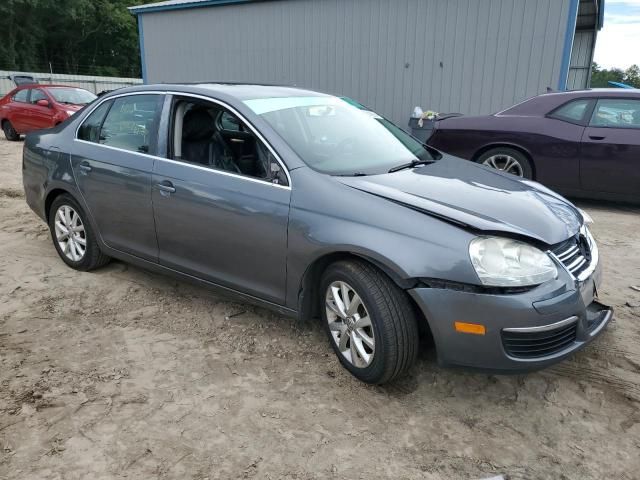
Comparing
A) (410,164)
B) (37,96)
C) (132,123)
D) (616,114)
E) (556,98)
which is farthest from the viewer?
(37,96)

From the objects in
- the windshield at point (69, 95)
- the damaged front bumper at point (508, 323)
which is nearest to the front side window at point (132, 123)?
the damaged front bumper at point (508, 323)

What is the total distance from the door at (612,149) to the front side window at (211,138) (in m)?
4.51

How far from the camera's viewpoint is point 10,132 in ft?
44.8

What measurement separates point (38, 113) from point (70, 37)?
40361mm

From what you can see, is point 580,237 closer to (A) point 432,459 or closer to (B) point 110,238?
(A) point 432,459

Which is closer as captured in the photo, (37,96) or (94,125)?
(94,125)

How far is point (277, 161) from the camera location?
305cm

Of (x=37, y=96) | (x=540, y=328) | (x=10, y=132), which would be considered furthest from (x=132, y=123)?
(x=10, y=132)

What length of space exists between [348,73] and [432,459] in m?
10.6

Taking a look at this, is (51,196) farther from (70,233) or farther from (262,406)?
(262,406)

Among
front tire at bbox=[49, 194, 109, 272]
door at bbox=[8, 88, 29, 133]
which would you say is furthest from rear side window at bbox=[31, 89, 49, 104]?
front tire at bbox=[49, 194, 109, 272]

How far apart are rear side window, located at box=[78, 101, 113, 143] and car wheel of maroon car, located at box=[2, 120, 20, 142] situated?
11.1 metres

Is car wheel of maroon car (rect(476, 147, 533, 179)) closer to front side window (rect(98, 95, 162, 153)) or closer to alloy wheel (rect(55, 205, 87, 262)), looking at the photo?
front side window (rect(98, 95, 162, 153))

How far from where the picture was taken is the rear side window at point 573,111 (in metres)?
6.40
